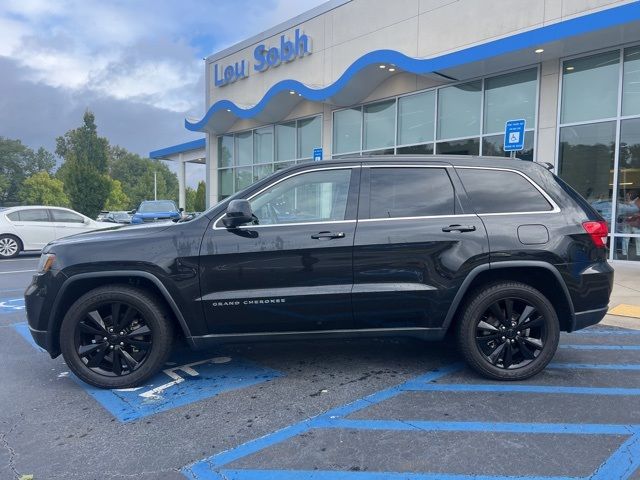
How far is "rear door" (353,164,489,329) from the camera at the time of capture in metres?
3.75

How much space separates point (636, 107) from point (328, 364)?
30.4ft

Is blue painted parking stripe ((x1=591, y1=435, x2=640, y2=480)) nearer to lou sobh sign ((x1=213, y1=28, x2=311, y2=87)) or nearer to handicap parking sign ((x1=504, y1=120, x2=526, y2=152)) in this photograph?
handicap parking sign ((x1=504, y1=120, x2=526, y2=152))

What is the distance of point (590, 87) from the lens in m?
10.4

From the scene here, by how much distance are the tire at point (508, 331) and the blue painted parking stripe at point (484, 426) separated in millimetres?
746

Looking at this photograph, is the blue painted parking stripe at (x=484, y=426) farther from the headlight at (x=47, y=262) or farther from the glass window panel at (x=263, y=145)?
the glass window panel at (x=263, y=145)

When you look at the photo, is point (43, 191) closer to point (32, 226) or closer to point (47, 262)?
point (32, 226)

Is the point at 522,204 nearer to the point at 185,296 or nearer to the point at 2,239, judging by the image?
the point at 185,296

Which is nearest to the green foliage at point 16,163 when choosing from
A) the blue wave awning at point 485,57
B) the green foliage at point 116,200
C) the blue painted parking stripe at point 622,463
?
the green foliage at point 116,200

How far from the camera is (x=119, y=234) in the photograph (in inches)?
149

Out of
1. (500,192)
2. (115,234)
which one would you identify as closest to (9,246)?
(115,234)

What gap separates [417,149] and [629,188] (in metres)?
5.53

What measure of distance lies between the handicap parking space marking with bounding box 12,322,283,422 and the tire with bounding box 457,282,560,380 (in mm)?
1657

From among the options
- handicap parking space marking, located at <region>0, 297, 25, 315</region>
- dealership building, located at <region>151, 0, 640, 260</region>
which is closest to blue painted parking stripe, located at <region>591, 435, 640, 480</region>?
handicap parking space marking, located at <region>0, 297, 25, 315</region>

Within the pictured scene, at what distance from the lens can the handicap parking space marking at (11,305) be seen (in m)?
6.69
